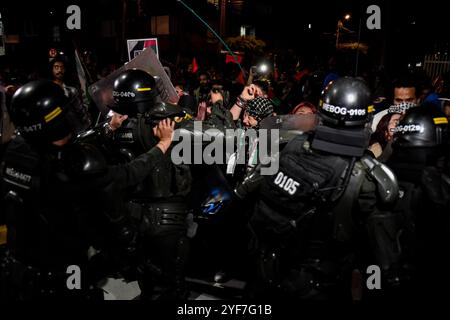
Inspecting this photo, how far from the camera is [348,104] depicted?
235 cm

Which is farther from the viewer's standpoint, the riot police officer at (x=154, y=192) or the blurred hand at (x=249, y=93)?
the blurred hand at (x=249, y=93)

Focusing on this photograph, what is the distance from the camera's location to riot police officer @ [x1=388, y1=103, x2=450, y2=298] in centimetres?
264

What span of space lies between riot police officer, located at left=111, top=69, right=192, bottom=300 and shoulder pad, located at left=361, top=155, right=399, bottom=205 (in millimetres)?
1643

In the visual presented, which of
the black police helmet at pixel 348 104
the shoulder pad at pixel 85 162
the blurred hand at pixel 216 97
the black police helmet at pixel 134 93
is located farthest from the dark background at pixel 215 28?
the shoulder pad at pixel 85 162

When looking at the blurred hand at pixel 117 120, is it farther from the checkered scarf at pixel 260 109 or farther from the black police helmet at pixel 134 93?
the checkered scarf at pixel 260 109

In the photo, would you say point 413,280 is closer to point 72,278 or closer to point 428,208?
point 428,208

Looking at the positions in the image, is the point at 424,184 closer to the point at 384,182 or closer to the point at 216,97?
the point at 384,182

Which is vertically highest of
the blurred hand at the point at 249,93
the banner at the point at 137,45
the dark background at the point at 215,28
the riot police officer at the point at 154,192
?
the dark background at the point at 215,28

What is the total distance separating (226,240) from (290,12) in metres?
42.8

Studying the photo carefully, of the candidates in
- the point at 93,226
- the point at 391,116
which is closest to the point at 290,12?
the point at 391,116

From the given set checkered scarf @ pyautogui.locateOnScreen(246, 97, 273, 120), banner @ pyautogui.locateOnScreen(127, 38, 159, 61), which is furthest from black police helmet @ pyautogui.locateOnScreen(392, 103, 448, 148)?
banner @ pyautogui.locateOnScreen(127, 38, 159, 61)

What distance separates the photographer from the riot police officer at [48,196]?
219cm

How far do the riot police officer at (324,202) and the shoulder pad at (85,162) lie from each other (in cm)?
111
